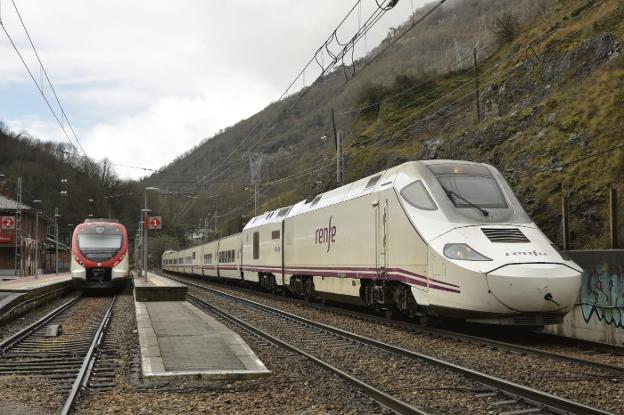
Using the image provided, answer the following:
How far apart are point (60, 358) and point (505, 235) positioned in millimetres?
8079

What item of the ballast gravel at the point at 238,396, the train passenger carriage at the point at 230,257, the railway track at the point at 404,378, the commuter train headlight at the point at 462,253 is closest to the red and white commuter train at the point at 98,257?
the train passenger carriage at the point at 230,257

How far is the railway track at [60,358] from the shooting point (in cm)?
839

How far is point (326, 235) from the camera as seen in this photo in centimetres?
1938

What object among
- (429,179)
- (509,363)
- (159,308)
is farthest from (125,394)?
(159,308)

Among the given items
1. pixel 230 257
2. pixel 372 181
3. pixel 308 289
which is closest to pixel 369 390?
pixel 372 181

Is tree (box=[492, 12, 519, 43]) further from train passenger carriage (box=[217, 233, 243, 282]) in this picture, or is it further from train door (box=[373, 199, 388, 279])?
train door (box=[373, 199, 388, 279])

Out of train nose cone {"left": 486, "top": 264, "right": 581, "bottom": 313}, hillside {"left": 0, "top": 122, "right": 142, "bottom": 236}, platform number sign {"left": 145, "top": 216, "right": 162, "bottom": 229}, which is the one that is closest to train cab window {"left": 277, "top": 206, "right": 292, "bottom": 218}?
platform number sign {"left": 145, "top": 216, "right": 162, "bottom": 229}

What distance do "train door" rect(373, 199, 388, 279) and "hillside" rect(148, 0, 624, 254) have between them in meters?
3.78

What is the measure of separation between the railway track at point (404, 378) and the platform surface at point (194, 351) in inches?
42.9

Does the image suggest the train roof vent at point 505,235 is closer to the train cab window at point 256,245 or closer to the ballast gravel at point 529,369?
the ballast gravel at point 529,369

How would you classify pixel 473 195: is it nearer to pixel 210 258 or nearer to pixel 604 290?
pixel 604 290

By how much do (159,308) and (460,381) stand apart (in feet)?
41.8

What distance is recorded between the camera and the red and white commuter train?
94.7 feet

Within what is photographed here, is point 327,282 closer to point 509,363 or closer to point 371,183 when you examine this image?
point 371,183
